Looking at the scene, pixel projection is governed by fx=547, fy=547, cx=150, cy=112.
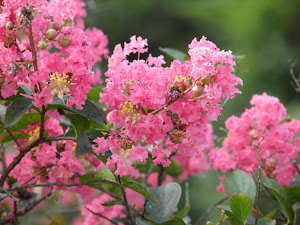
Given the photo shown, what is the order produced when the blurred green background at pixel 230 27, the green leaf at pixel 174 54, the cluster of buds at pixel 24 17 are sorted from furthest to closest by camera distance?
the blurred green background at pixel 230 27 < the green leaf at pixel 174 54 < the cluster of buds at pixel 24 17

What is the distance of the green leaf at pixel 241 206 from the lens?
103 centimetres

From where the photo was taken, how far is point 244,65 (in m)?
1.47

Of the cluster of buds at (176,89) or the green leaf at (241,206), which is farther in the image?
the green leaf at (241,206)

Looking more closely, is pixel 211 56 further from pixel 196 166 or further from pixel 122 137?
pixel 196 166

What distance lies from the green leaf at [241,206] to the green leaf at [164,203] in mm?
132

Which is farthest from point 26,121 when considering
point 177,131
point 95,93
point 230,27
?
point 230,27

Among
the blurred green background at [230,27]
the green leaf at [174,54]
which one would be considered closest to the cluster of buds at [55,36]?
the green leaf at [174,54]

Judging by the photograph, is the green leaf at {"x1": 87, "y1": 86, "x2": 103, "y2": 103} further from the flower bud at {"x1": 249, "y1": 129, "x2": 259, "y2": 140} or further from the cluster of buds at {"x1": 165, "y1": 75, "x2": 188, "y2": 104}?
the flower bud at {"x1": 249, "y1": 129, "x2": 259, "y2": 140}

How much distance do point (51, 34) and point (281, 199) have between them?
558 millimetres

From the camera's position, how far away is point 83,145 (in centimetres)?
98

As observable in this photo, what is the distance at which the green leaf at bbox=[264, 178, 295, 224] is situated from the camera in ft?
3.61

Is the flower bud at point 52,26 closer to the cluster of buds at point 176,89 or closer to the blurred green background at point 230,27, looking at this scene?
the cluster of buds at point 176,89

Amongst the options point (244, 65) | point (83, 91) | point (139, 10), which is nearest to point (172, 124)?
point (83, 91)

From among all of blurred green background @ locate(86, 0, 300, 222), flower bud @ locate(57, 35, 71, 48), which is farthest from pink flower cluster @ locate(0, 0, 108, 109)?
blurred green background @ locate(86, 0, 300, 222)
